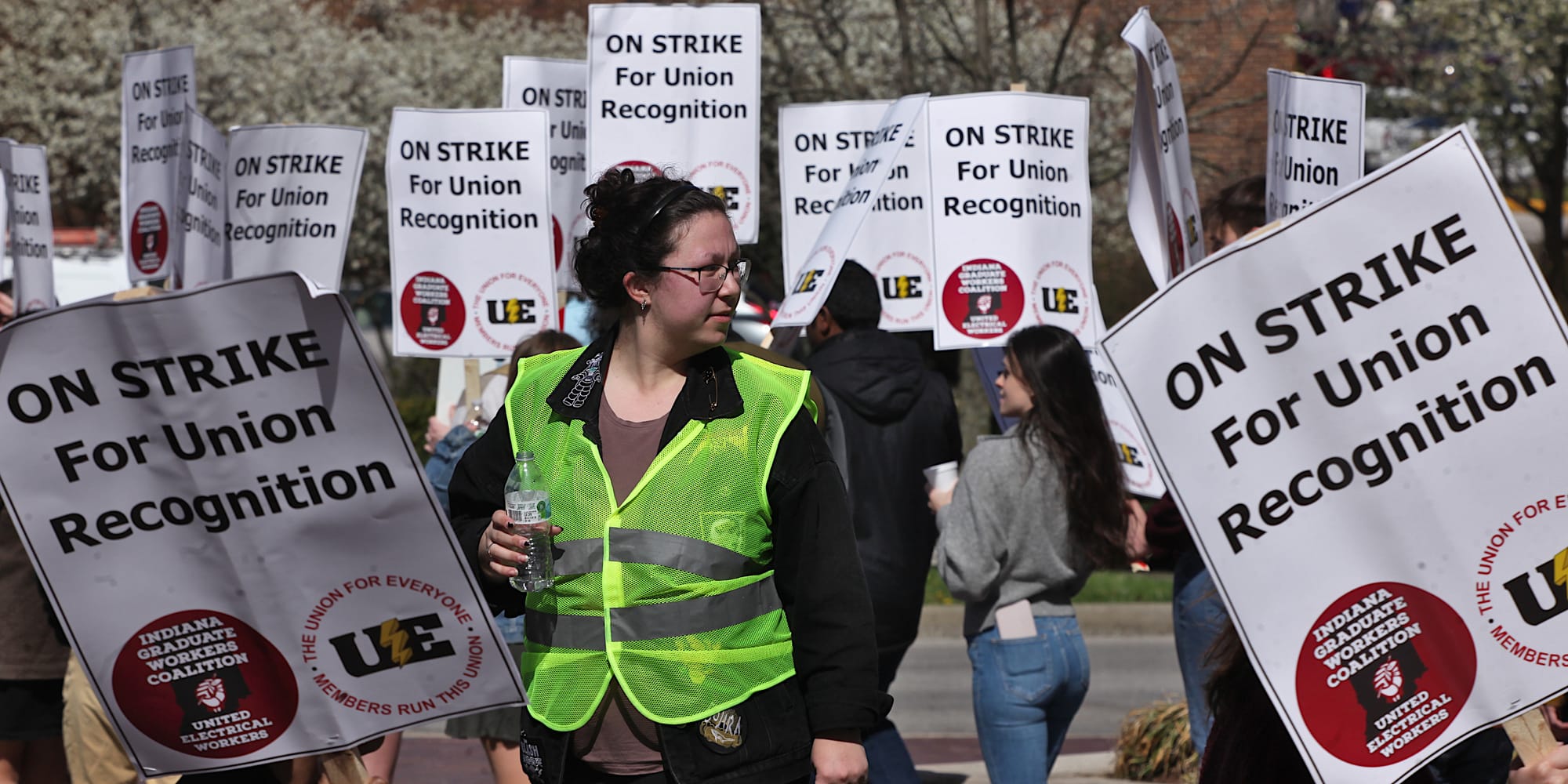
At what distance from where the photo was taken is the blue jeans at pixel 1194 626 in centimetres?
547

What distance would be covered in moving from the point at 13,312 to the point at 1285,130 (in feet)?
15.7

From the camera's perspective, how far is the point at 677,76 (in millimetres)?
7852

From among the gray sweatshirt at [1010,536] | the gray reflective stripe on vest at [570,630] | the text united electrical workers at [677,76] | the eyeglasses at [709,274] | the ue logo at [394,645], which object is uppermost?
the text united electrical workers at [677,76]

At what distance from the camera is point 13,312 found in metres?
7.16

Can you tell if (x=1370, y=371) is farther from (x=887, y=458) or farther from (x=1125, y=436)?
(x=1125, y=436)

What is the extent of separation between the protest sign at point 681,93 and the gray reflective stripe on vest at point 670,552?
15.0 feet

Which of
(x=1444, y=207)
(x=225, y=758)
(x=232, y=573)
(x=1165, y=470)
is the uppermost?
(x=1444, y=207)

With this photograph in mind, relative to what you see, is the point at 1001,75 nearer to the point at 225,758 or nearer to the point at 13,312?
the point at 13,312

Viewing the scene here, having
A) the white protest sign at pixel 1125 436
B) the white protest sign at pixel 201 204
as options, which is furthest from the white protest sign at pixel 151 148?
the white protest sign at pixel 1125 436

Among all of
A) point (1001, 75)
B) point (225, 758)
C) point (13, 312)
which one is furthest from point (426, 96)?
point (225, 758)

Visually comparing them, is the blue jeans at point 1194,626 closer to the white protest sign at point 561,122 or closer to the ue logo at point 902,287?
the ue logo at point 902,287

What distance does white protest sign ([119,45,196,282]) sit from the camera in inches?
343

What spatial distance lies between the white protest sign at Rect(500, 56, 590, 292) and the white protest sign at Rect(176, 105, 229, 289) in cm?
135

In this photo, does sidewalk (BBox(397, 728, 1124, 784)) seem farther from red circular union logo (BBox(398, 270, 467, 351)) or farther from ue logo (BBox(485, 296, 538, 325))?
ue logo (BBox(485, 296, 538, 325))
